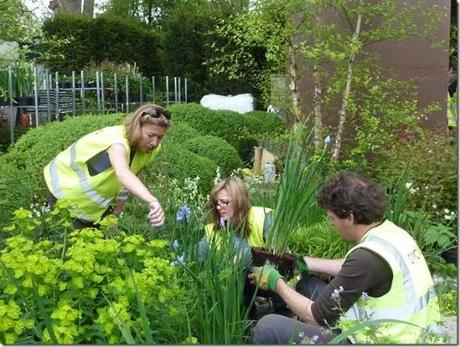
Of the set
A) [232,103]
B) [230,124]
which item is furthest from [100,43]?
[230,124]

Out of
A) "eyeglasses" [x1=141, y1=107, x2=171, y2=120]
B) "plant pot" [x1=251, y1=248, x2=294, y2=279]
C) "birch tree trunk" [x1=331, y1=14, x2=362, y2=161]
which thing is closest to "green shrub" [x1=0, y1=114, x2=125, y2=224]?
"eyeglasses" [x1=141, y1=107, x2=171, y2=120]

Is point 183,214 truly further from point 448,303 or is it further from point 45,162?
point 45,162

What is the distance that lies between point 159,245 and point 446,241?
2342mm

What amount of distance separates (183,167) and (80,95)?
25.8 feet

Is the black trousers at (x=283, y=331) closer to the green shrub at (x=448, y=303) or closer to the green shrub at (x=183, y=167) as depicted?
the green shrub at (x=448, y=303)

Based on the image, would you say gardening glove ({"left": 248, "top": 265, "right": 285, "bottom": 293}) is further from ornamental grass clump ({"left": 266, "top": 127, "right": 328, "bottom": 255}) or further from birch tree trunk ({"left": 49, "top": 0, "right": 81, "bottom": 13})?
birch tree trunk ({"left": 49, "top": 0, "right": 81, "bottom": 13})

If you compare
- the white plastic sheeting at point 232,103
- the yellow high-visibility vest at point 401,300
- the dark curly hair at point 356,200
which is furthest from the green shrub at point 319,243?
the white plastic sheeting at point 232,103

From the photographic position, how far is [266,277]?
2934 mm

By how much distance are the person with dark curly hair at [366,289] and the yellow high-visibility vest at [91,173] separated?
4.19ft

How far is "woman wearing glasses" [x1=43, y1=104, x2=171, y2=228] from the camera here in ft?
11.9

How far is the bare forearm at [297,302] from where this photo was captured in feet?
8.99

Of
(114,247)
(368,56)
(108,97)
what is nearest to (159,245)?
(114,247)

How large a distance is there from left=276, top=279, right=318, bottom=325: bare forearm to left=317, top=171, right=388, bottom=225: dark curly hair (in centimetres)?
36

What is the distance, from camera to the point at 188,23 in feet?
56.2
